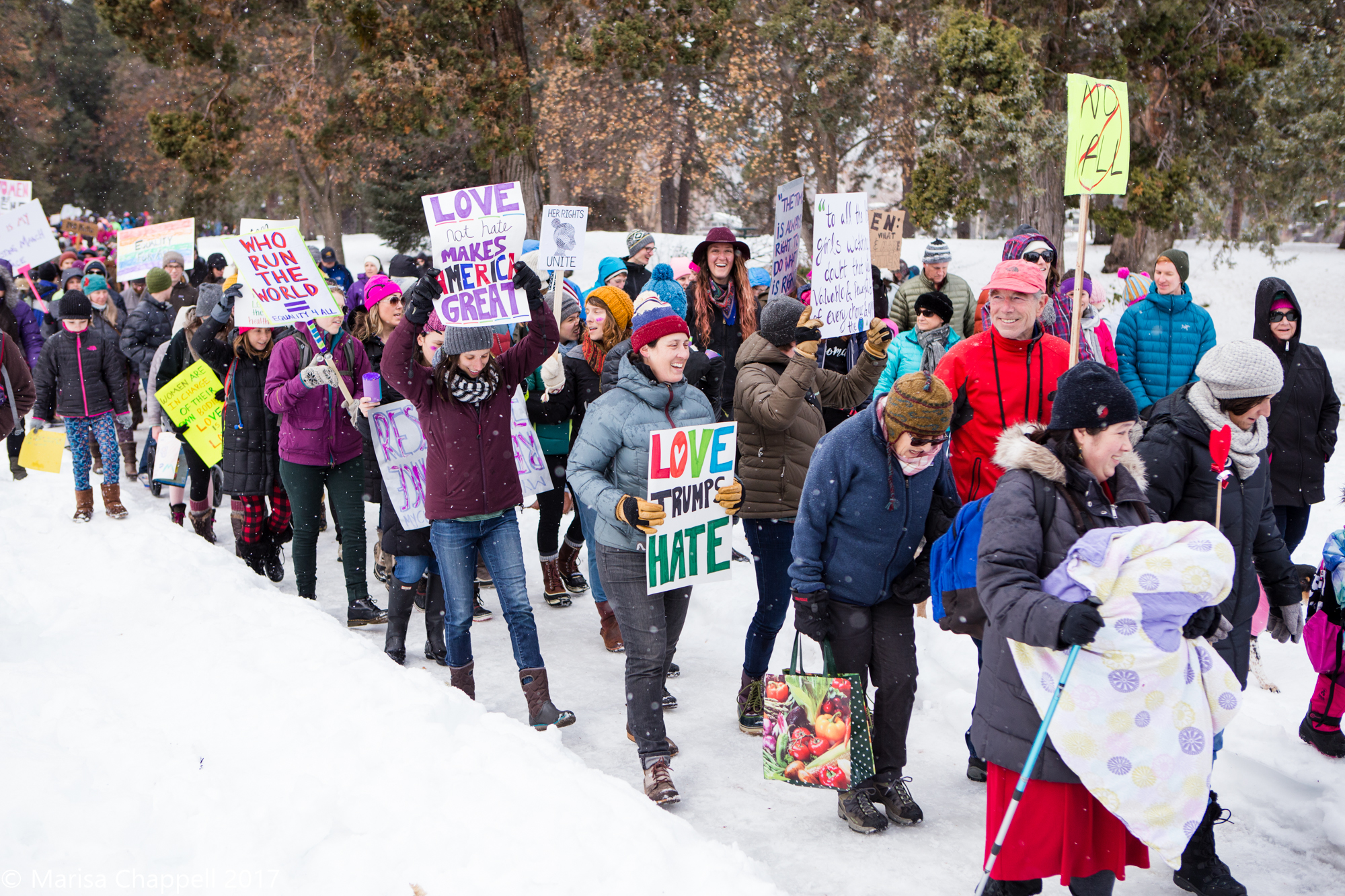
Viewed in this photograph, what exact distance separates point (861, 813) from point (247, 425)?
5066 millimetres

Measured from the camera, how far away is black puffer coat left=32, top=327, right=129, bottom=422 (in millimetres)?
9328

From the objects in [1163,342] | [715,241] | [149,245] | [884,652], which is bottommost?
[884,652]

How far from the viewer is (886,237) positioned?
987 centimetres

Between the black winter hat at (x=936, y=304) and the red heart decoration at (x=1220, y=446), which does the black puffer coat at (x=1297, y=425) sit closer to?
the black winter hat at (x=936, y=304)

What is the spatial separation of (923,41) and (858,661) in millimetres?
16685

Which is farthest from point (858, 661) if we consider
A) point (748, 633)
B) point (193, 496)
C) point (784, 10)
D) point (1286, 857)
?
point (784, 10)

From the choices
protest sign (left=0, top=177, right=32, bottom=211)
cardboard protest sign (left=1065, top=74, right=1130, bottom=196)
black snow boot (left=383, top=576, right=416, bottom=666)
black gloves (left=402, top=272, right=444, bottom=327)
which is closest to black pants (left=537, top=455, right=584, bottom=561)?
black snow boot (left=383, top=576, right=416, bottom=666)

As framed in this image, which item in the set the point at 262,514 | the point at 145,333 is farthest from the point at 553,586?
the point at 145,333

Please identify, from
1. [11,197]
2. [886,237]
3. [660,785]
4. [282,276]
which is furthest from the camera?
[11,197]

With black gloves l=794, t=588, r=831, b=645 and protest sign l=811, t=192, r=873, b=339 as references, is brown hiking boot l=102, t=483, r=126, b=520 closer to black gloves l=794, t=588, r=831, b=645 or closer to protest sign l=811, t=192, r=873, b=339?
protest sign l=811, t=192, r=873, b=339

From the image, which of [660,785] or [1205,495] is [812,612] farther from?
[1205,495]

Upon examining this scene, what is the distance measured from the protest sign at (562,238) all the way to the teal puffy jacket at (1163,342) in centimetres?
399

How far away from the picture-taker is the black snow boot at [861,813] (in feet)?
14.0

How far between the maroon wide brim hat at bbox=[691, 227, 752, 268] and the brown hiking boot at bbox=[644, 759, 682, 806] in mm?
3698
